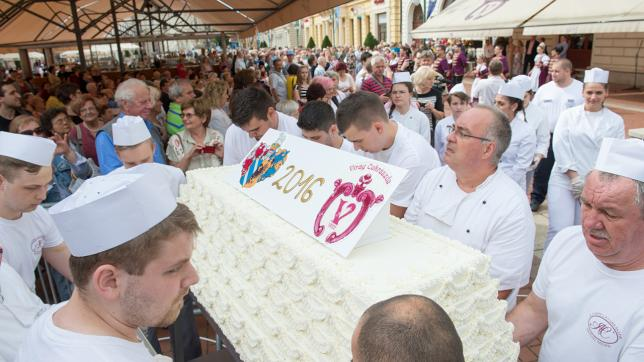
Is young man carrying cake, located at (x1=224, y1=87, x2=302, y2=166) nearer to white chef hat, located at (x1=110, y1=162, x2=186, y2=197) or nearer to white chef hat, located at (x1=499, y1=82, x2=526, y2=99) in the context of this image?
white chef hat, located at (x1=110, y1=162, x2=186, y2=197)

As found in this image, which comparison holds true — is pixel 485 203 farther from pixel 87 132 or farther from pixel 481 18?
pixel 481 18

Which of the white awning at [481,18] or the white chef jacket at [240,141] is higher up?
the white awning at [481,18]

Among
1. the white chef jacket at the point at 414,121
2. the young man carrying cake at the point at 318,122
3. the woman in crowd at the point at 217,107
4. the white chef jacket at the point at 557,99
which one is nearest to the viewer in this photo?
the young man carrying cake at the point at 318,122

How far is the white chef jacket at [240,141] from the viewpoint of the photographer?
4.42 metres

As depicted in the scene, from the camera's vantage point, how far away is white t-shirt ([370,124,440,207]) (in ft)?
10.3

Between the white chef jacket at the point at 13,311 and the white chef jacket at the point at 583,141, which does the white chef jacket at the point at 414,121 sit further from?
the white chef jacket at the point at 13,311

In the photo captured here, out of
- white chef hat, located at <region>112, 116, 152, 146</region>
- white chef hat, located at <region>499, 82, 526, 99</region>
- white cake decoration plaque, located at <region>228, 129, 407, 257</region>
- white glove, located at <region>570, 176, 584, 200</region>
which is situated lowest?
white glove, located at <region>570, 176, 584, 200</region>

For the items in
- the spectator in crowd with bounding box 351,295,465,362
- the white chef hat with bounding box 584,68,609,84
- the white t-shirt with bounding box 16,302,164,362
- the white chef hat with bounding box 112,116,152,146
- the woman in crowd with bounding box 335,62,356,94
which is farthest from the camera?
the woman in crowd with bounding box 335,62,356,94

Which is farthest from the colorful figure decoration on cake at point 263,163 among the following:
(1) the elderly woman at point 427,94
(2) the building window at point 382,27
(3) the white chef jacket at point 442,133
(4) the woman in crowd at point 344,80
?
(2) the building window at point 382,27

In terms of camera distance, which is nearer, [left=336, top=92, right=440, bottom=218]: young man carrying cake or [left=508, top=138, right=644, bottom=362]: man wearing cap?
[left=508, top=138, right=644, bottom=362]: man wearing cap

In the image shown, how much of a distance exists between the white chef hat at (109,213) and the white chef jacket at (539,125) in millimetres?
4791

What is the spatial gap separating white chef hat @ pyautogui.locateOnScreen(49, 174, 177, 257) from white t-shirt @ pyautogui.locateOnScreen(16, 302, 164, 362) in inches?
9.5

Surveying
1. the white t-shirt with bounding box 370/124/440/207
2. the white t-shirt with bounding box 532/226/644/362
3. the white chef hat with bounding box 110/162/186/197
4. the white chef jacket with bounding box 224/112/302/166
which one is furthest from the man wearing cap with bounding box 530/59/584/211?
the white chef hat with bounding box 110/162/186/197

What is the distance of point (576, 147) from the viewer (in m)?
4.51
